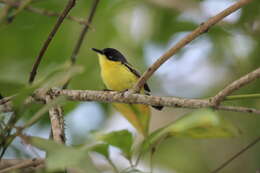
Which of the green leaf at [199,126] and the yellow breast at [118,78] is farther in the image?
the yellow breast at [118,78]

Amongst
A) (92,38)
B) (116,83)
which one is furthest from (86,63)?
(116,83)

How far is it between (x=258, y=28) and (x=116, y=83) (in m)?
1.19

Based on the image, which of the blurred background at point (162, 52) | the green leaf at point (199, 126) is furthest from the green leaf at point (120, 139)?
the blurred background at point (162, 52)

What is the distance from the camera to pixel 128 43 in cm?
461

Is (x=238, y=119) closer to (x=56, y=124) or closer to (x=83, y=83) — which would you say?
(x=83, y=83)

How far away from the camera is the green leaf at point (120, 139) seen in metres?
1.63

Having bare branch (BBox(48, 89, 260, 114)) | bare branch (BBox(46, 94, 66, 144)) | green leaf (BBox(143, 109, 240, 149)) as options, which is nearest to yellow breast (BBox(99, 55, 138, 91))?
bare branch (BBox(48, 89, 260, 114))

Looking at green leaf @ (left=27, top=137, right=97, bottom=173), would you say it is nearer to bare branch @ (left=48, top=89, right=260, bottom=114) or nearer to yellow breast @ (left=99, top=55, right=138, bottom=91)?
bare branch @ (left=48, top=89, right=260, bottom=114)

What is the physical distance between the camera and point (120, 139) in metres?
1.64

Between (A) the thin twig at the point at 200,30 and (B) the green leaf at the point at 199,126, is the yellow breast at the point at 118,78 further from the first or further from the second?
(B) the green leaf at the point at 199,126

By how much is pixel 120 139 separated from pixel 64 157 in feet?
1.58

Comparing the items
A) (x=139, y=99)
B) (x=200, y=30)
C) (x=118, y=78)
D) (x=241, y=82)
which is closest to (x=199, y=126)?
(x=241, y=82)

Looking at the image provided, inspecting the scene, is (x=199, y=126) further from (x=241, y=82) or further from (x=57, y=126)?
(x=57, y=126)

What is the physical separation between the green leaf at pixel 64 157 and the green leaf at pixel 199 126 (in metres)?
0.25
